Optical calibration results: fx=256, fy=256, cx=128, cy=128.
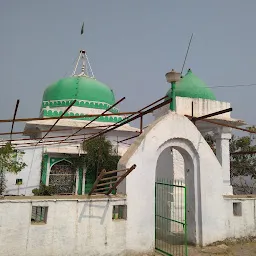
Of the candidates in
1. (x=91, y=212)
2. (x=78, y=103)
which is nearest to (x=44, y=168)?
(x=78, y=103)

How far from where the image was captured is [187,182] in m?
8.27

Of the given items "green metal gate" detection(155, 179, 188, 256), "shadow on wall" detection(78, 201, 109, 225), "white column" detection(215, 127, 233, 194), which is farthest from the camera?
"white column" detection(215, 127, 233, 194)

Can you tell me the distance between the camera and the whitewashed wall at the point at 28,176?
12383mm

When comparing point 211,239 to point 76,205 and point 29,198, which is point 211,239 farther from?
point 29,198

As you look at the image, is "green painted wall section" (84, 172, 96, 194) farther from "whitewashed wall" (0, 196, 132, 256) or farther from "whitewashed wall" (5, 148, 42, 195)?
"whitewashed wall" (0, 196, 132, 256)

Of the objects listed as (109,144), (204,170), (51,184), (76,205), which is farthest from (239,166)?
(76,205)

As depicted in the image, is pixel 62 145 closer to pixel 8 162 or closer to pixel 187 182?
pixel 8 162

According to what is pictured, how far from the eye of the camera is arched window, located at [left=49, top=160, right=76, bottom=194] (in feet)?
45.2

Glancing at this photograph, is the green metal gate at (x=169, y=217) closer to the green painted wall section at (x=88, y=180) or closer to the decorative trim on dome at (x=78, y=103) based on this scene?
the green painted wall section at (x=88, y=180)

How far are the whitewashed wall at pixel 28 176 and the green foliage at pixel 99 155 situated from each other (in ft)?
8.22

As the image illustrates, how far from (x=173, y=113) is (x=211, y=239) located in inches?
156

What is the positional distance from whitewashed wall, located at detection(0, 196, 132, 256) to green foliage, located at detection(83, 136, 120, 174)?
7.37 metres

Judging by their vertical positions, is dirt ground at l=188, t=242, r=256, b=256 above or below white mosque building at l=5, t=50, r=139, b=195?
below

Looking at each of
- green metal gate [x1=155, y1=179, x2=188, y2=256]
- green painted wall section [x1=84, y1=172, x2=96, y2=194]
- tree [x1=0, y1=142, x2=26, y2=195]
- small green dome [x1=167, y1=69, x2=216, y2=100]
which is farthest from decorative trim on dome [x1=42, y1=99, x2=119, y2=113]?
green metal gate [x1=155, y1=179, x2=188, y2=256]
